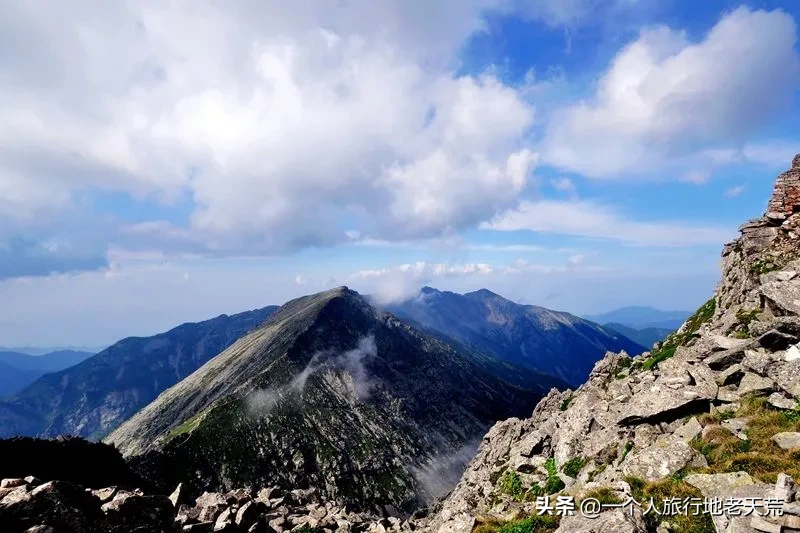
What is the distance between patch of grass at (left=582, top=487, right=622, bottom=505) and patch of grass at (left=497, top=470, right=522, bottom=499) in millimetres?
11575

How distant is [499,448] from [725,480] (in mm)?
37529

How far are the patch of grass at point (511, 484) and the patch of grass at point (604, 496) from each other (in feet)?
38.0

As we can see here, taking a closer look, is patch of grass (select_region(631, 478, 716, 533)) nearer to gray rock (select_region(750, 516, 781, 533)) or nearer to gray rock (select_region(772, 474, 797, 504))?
gray rock (select_region(750, 516, 781, 533))

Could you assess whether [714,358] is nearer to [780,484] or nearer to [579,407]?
[579,407]

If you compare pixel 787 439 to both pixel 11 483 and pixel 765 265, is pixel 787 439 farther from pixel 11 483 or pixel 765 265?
pixel 11 483

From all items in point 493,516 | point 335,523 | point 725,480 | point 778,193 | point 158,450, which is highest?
point 778,193

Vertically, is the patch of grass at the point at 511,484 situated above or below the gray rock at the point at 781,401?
below

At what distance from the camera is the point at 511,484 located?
33188 millimetres

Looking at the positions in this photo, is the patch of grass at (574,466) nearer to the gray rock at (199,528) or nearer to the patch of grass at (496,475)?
the patch of grass at (496,475)

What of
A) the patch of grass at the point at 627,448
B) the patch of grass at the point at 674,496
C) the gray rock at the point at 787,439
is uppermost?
the gray rock at the point at 787,439

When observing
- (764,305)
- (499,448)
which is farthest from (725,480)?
(499,448)

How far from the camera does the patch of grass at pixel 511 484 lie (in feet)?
105

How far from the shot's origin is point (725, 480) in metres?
18.5

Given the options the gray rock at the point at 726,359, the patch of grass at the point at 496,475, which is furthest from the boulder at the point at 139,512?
the gray rock at the point at 726,359
